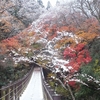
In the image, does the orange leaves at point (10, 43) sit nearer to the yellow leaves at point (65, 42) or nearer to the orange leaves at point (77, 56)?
the yellow leaves at point (65, 42)

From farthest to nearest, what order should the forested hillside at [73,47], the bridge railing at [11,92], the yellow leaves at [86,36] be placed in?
1. the yellow leaves at [86,36]
2. the forested hillside at [73,47]
3. the bridge railing at [11,92]

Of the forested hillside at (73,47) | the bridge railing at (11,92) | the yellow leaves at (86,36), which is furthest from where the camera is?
the yellow leaves at (86,36)

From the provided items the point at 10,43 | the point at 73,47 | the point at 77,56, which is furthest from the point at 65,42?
the point at 10,43

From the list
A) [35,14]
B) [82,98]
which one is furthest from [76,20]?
[35,14]

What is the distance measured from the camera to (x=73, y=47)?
45.3 feet

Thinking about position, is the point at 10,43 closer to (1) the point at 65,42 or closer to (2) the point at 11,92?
(1) the point at 65,42

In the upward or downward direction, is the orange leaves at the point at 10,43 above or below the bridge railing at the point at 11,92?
above

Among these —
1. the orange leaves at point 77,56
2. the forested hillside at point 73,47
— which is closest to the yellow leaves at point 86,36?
the forested hillside at point 73,47

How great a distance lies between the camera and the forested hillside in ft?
40.3

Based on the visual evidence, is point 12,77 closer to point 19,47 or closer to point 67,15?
point 19,47

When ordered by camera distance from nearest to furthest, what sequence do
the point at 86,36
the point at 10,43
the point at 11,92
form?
the point at 11,92, the point at 86,36, the point at 10,43

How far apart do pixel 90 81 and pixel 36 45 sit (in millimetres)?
15198

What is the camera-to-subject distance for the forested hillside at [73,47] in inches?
484

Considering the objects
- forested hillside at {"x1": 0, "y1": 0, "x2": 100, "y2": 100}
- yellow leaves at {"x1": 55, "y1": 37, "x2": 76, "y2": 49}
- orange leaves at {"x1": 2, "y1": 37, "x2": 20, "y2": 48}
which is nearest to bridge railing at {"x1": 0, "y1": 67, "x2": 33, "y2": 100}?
forested hillside at {"x1": 0, "y1": 0, "x2": 100, "y2": 100}
